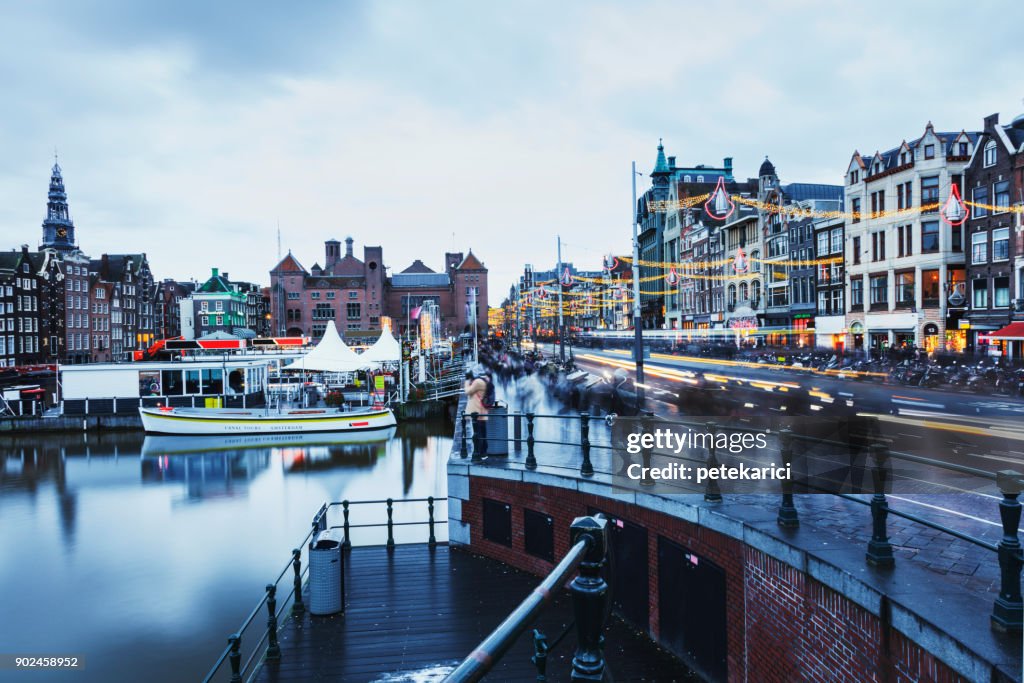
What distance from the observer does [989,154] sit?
35.2 m

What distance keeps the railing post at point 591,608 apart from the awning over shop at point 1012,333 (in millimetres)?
37240

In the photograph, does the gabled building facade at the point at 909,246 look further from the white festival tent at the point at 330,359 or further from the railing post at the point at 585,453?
the railing post at the point at 585,453

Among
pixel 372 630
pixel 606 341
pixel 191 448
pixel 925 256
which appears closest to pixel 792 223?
pixel 925 256

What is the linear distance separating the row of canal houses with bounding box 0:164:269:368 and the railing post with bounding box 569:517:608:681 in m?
89.2

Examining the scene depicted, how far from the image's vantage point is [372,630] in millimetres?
11195

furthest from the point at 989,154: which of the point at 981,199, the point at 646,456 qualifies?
the point at 646,456

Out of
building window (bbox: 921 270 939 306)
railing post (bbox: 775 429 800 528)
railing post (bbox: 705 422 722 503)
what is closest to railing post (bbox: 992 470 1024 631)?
railing post (bbox: 775 429 800 528)

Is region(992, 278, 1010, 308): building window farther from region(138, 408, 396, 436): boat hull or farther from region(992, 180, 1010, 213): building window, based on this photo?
region(138, 408, 396, 436): boat hull

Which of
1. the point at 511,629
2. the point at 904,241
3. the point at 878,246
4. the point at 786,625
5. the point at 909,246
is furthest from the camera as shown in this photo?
the point at 878,246

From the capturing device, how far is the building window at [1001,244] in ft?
112

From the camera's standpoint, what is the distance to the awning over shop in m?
31.7

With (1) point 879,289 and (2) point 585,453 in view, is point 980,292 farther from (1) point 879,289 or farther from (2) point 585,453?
(2) point 585,453

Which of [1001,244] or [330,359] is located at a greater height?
[1001,244]

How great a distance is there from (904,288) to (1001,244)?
258 inches
